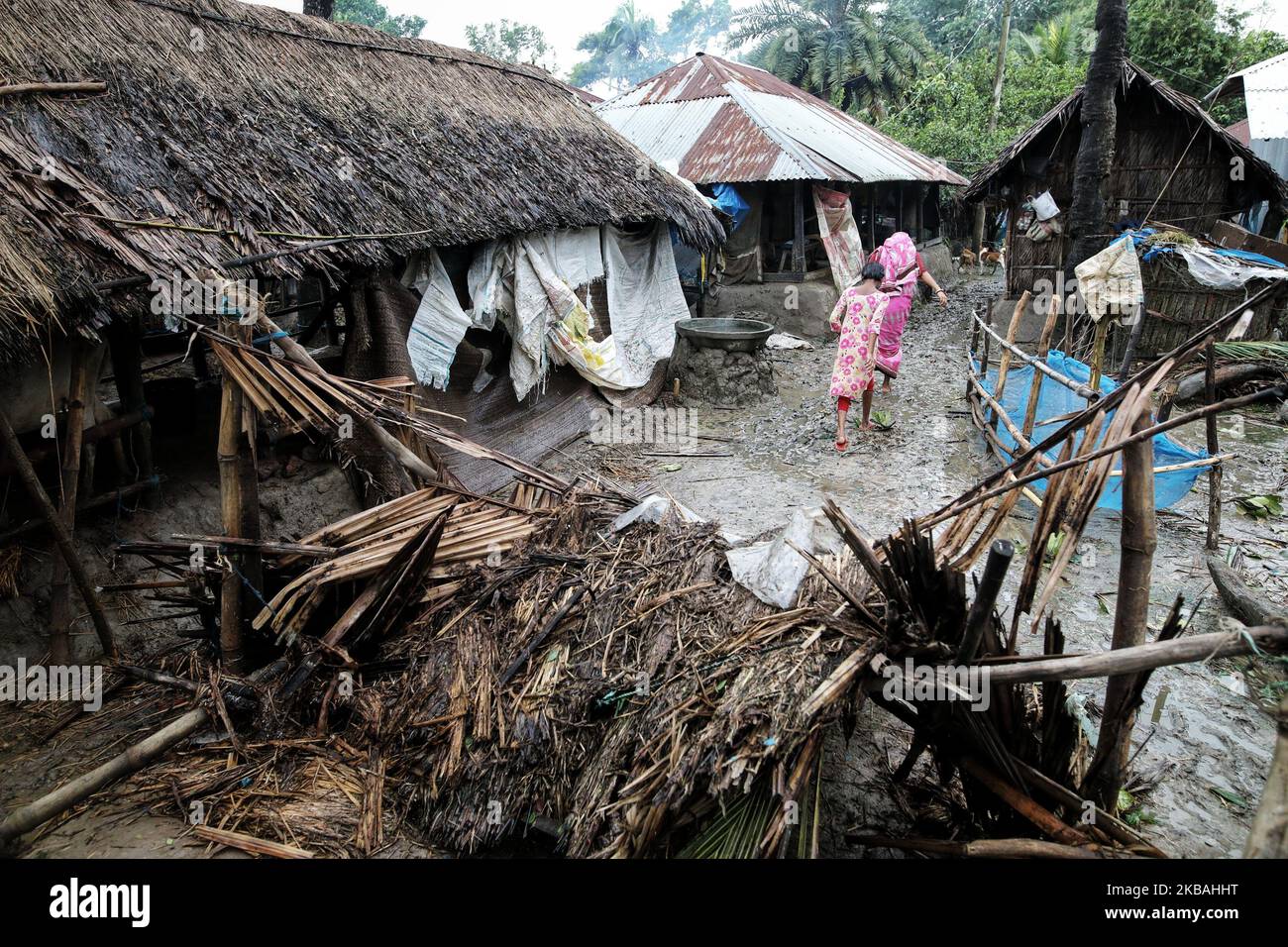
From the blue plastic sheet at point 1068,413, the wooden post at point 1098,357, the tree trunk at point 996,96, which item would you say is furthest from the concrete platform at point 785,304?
the tree trunk at point 996,96

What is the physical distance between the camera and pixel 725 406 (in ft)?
34.5

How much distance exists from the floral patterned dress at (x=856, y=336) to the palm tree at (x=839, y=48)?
23213 millimetres

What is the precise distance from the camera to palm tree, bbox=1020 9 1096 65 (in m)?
25.3

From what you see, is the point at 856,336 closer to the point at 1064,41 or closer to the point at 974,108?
the point at 974,108

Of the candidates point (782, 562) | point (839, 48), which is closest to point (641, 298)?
point (782, 562)

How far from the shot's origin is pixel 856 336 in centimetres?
833

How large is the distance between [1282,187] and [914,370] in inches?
226

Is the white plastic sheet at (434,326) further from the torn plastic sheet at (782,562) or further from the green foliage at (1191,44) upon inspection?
the green foliage at (1191,44)

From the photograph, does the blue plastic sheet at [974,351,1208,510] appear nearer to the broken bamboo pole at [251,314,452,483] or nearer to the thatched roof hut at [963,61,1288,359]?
the broken bamboo pole at [251,314,452,483]

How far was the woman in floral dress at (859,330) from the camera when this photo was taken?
326 inches

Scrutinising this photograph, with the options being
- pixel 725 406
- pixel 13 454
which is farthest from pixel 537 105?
pixel 13 454

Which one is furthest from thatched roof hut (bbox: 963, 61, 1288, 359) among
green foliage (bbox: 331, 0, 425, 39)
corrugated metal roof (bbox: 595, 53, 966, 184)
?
green foliage (bbox: 331, 0, 425, 39)

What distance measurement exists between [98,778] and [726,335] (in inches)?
324
